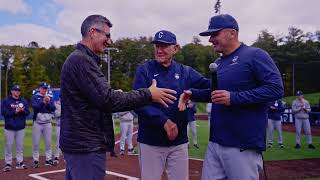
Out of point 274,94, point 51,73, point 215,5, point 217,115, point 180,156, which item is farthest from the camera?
point 51,73

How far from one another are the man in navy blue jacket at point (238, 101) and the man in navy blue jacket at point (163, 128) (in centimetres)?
68

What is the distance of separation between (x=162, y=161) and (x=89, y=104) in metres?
1.65

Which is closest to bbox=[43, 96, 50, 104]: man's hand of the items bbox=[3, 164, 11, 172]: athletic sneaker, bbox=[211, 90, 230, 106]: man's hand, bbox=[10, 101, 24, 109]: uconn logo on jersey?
bbox=[10, 101, 24, 109]: uconn logo on jersey

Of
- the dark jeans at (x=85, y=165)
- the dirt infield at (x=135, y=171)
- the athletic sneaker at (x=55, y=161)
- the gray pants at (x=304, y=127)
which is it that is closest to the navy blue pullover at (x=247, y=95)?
the dark jeans at (x=85, y=165)

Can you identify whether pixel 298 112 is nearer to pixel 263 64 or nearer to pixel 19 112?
pixel 19 112

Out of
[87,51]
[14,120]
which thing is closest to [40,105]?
[14,120]

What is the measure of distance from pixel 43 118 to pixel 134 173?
3.61 metres

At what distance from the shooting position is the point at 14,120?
41.3ft

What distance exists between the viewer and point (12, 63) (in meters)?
72.3

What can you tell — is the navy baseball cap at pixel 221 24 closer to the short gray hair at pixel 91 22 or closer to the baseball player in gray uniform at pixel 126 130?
the short gray hair at pixel 91 22

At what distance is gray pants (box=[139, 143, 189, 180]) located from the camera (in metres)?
5.36

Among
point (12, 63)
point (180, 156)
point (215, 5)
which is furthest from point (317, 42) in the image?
point (180, 156)

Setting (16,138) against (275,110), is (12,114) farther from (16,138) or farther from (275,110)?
(275,110)

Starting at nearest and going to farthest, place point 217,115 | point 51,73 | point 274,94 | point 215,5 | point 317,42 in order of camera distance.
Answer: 1. point 274,94
2. point 217,115
3. point 215,5
4. point 317,42
5. point 51,73
